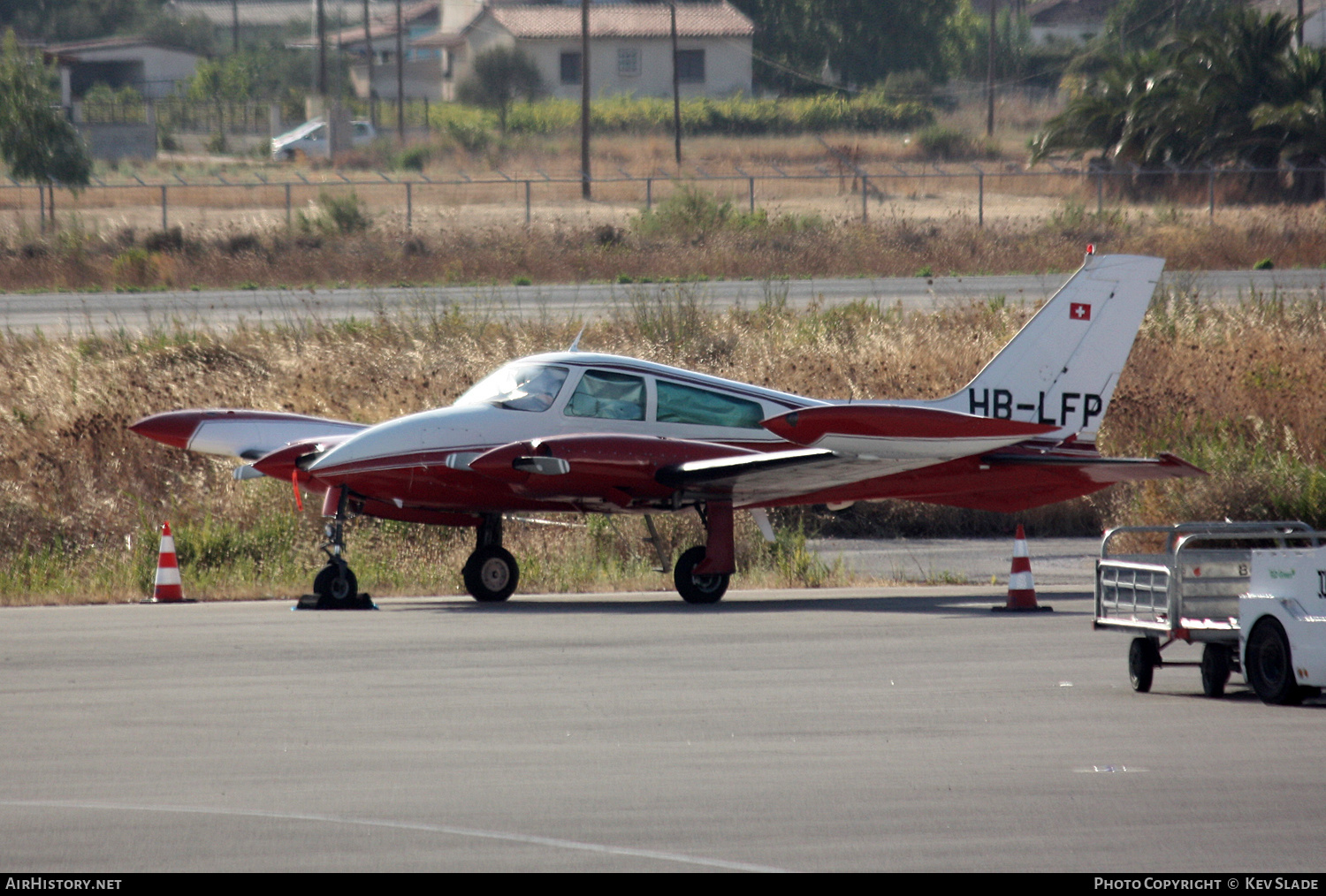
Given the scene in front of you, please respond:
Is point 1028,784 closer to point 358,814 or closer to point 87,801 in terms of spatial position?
point 358,814

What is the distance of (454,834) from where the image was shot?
5.81m

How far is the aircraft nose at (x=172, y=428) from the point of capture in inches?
580

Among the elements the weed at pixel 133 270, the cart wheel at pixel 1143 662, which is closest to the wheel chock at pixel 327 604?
the cart wheel at pixel 1143 662

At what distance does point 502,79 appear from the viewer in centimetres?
8744

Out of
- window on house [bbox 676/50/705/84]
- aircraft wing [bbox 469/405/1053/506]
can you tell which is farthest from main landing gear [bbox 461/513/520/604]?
window on house [bbox 676/50/705/84]

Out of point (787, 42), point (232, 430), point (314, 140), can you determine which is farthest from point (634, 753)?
point (787, 42)

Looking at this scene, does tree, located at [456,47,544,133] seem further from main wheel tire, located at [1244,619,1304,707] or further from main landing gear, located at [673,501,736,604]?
main wheel tire, located at [1244,619,1304,707]

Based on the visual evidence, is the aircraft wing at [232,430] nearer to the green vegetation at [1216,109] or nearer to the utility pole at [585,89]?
the utility pole at [585,89]

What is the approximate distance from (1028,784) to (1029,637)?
14.2 ft

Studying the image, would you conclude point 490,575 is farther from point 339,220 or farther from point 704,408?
point 339,220

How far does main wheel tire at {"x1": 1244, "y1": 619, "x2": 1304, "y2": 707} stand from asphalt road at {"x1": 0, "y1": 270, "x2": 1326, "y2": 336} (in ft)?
60.9

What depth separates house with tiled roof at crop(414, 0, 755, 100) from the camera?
87000mm

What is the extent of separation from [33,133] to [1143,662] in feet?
143

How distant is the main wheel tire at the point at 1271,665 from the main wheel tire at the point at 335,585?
24.1 ft
